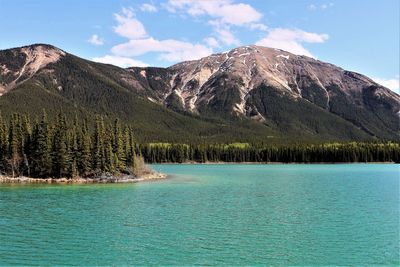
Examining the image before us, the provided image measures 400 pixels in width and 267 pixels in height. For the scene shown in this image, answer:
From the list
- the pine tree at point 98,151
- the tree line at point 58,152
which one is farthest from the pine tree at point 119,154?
the pine tree at point 98,151

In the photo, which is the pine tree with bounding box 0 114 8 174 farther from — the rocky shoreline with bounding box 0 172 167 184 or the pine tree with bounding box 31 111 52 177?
the pine tree with bounding box 31 111 52 177

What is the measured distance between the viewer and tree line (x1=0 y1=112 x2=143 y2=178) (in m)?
124

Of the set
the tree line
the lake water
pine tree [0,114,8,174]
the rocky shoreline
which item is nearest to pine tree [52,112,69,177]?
the tree line

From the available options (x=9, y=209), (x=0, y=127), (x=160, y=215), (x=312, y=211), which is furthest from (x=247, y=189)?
(x=0, y=127)

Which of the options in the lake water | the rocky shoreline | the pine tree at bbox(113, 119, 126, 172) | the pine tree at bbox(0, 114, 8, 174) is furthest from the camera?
the pine tree at bbox(113, 119, 126, 172)

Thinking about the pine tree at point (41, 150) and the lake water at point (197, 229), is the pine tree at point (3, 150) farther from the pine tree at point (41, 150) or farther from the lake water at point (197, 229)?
the lake water at point (197, 229)

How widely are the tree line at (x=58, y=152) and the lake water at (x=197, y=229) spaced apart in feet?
110

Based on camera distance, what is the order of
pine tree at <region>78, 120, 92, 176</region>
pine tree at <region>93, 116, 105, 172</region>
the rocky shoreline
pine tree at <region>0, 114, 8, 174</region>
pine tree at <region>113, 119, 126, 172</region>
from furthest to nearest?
pine tree at <region>113, 119, 126, 172</region> → pine tree at <region>0, 114, 8, 174</region> → pine tree at <region>93, 116, 105, 172</region> → pine tree at <region>78, 120, 92, 176</region> → the rocky shoreline

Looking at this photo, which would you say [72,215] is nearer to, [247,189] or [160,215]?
[160,215]

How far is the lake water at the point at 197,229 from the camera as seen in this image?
137ft

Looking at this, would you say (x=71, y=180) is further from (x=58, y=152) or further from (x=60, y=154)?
(x=58, y=152)

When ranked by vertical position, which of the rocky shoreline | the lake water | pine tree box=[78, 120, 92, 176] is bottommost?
the lake water

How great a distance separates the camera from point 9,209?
68.4 m

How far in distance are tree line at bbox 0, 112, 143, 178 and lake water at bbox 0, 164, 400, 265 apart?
33.4 m
